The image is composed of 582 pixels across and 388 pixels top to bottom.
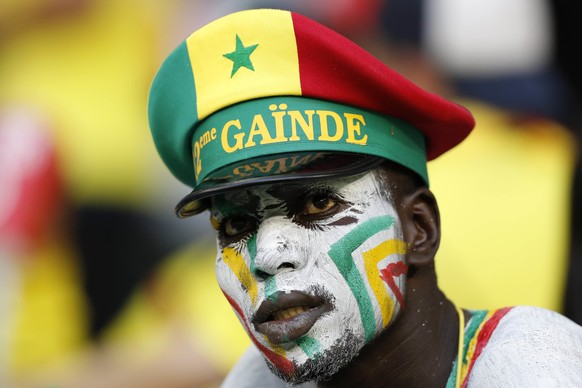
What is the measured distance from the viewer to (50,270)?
20.9 feet

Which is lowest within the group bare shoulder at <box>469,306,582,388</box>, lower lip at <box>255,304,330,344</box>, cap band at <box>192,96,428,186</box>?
bare shoulder at <box>469,306,582,388</box>

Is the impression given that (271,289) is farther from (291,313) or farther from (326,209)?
(326,209)

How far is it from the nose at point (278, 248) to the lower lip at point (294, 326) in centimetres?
9

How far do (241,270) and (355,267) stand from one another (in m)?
0.24

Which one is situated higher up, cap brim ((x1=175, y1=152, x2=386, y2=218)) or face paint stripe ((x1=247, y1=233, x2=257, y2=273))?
cap brim ((x1=175, y1=152, x2=386, y2=218))

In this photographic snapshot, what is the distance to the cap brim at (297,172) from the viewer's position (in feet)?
7.45

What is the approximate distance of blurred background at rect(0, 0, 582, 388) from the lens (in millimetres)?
4723

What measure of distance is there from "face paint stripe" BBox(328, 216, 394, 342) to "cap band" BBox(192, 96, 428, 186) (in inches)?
6.7

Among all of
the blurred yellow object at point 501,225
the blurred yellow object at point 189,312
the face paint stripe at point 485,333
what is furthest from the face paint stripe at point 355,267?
the blurred yellow object at point 189,312

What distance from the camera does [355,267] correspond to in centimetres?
230

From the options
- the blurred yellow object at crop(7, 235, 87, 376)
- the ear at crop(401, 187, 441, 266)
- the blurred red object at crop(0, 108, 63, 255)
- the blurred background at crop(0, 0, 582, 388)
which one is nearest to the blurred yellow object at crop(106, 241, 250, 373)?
the blurred background at crop(0, 0, 582, 388)

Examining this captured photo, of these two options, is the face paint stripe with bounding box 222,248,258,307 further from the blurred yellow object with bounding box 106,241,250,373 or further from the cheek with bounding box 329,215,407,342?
→ the blurred yellow object with bounding box 106,241,250,373

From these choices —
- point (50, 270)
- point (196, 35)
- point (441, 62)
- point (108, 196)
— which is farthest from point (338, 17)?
point (196, 35)

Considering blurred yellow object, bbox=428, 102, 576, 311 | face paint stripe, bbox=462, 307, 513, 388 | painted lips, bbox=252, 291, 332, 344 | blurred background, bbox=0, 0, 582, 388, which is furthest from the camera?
blurred background, bbox=0, 0, 582, 388
